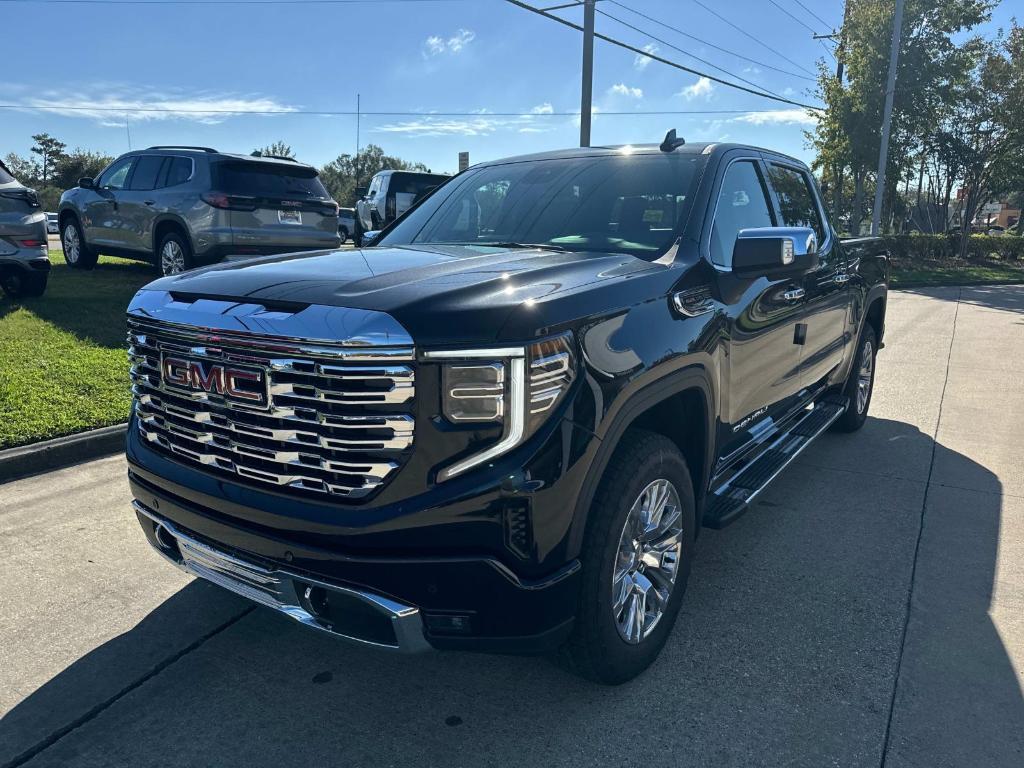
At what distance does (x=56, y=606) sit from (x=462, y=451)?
2.23 m

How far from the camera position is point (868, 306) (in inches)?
234

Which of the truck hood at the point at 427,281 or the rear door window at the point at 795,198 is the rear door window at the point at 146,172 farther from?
the rear door window at the point at 795,198

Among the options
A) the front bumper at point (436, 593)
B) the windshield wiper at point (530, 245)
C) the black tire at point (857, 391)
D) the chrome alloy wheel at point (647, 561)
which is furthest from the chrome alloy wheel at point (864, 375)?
the front bumper at point (436, 593)

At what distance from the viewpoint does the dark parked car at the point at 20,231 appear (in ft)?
26.6

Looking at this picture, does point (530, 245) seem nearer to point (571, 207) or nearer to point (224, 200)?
point (571, 207)

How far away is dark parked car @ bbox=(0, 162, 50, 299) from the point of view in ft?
26.6

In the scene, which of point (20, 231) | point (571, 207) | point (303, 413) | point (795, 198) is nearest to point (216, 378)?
point (303, 413)

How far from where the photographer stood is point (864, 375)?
621 centimetres

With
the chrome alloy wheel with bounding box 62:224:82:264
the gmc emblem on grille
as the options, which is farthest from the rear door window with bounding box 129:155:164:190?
the gmc emblem on grille

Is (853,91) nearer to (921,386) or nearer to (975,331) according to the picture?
(975,331)

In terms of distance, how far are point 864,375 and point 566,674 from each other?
171 inches

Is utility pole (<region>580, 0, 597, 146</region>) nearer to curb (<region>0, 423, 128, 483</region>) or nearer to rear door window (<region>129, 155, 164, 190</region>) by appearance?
rear door window (<region>129, 155, 164, 190</region>)

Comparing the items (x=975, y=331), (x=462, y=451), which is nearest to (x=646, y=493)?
(x=462, y=451)

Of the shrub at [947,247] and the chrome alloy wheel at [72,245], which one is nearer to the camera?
the chrome alloy wheel at [72,245]
